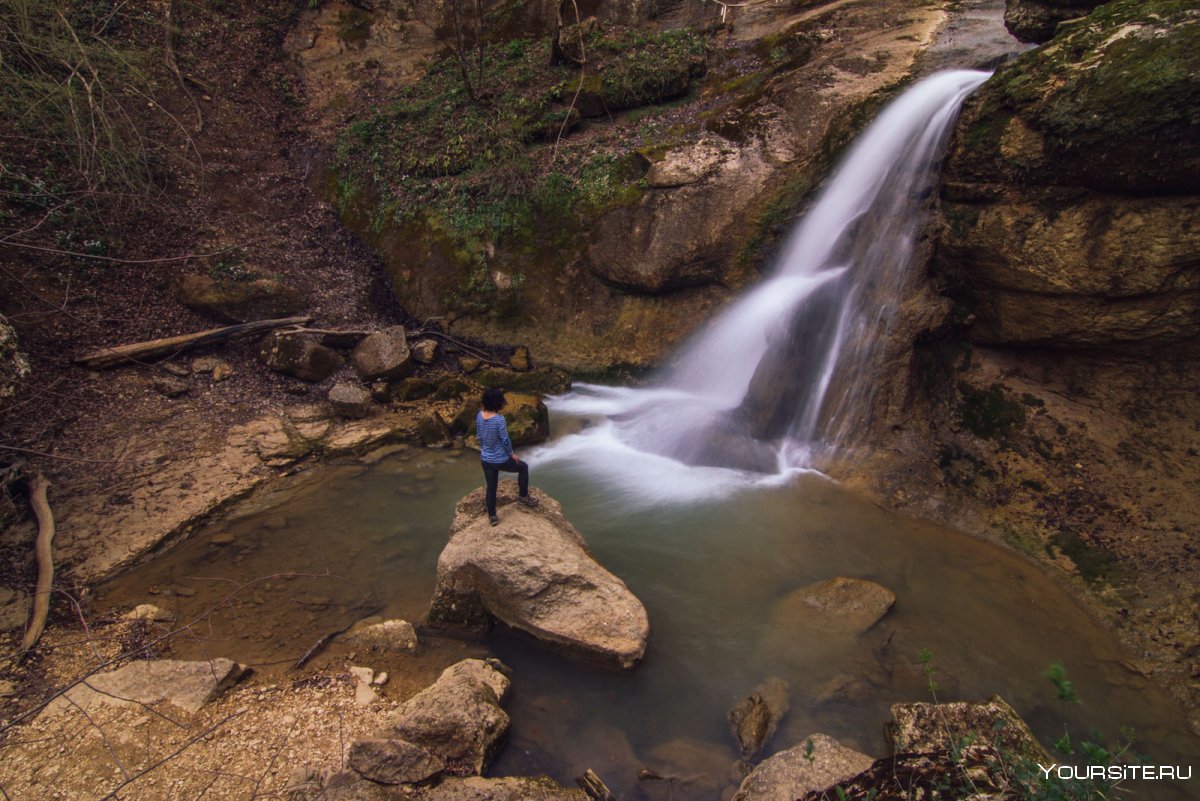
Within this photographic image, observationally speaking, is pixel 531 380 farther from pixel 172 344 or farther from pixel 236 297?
pixel 172 344

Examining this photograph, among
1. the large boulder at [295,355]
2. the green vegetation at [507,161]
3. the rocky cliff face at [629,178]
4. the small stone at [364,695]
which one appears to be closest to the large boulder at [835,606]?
the small stone at [364,695]

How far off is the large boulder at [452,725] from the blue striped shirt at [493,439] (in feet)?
6.64

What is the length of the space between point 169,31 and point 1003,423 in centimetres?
1855

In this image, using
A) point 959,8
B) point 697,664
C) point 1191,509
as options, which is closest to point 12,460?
point 697,664

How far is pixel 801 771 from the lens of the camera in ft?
13.1

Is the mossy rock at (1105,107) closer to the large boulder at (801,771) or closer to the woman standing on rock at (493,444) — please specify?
the large boulder at (801,771)

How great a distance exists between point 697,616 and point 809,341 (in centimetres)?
463

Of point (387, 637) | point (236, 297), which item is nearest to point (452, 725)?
point (387, 637)

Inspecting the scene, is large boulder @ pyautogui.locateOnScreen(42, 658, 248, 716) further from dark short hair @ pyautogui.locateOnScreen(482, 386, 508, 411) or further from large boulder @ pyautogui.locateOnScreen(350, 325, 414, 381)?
large boulder @ pyautogui.locateOnScreen(350, 325, 414, 381)

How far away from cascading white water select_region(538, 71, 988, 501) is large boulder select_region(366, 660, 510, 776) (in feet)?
12.4

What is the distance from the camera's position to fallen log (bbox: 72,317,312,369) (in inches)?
336

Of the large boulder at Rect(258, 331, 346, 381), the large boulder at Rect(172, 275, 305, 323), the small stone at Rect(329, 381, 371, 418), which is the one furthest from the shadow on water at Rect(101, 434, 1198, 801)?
the large boulder at Rect(172, 275, 305, 323)

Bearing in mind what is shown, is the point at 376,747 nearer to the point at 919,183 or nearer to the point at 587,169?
the point at 919,183

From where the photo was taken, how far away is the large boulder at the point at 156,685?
14.9 feet
